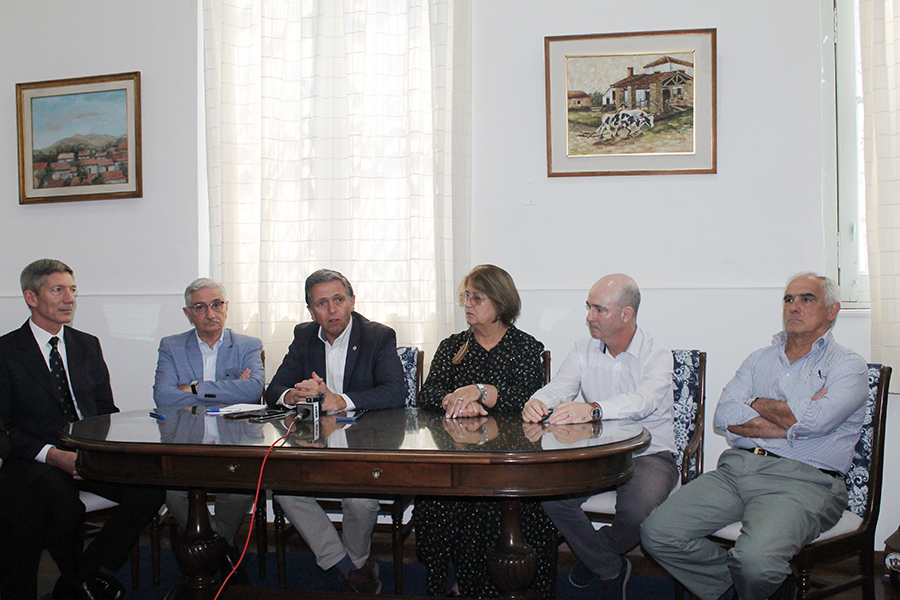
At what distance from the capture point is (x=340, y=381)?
3.17 metres

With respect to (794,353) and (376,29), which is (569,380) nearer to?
(794,353)

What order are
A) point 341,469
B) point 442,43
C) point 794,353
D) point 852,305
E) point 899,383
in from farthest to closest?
point 442,43
point 852,305
point 899,383
point 794,353
point 341,469

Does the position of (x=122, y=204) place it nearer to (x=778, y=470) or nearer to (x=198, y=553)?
(x=198, y=553)

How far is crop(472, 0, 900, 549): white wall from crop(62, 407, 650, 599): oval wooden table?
1366 millimetres

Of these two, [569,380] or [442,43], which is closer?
[569,380]

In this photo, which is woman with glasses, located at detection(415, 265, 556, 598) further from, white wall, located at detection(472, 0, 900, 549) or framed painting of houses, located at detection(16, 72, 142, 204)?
Answer: framed painting of houses, located at detection(16, 72, 142, 204)

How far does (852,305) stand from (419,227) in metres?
2.19

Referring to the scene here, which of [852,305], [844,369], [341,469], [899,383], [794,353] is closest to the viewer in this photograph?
[341,469]

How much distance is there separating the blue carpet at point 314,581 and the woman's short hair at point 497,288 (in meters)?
1.21

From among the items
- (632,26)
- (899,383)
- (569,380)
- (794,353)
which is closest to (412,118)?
(632,26)

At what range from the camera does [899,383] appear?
10.4 ft

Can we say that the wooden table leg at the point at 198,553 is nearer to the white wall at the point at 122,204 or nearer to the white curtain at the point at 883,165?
the white wall at the point at 122,204

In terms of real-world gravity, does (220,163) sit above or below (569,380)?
above

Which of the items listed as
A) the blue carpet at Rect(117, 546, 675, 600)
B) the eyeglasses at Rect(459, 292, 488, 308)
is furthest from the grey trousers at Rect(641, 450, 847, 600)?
the eyeglasses at Rect(459, 292, 488, 308)
